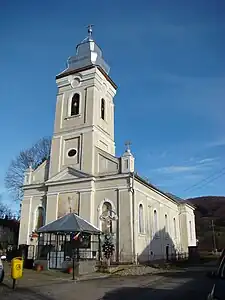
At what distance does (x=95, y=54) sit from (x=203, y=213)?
77.1 meters

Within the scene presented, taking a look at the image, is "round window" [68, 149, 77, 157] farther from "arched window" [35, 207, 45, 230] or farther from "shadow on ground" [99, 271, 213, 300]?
"shadow on ground" [99, 271, 213, 300]

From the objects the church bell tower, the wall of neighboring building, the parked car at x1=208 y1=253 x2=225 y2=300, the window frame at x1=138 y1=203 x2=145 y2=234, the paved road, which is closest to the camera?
the parked car at x1=208 y1=253 x2=225 y2=300

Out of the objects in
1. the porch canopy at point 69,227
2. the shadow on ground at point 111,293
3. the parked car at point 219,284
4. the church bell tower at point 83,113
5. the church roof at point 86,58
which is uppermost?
the church roof at point 86,58

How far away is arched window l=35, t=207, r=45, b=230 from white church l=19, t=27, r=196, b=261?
91 millimetres

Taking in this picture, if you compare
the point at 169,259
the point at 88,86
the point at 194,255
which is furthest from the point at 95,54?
the point at 194,255

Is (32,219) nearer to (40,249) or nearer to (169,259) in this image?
(40,249)

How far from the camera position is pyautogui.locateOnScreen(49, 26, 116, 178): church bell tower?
28609mm

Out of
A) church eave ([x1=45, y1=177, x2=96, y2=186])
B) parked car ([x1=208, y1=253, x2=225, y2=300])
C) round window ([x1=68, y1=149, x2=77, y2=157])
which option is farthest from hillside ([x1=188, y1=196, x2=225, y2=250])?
parked car ([x1=208, y1=253, x2=225, y2=300])

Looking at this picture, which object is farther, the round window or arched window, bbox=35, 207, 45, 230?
the round window

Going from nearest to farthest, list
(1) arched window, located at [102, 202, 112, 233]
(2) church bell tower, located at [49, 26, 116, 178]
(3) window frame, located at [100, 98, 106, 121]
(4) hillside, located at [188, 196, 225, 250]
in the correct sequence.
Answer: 1. (1) arched window, located at [102, 202, 112, 233]
2. (2) church bell tower, located at [49, 26, 116, 178]
3. (3) window frame, located at [100, 98, 106, 121]
4. (4) hillside, located at [188, 196, 225, 250]

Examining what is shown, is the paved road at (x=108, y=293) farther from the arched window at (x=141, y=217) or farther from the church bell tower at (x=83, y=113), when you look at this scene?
the church bell tower at (x=83, y=113)

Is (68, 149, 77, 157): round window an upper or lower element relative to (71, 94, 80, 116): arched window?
lower

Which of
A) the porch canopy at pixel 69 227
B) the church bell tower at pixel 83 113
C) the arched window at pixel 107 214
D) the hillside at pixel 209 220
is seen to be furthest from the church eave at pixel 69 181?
the hillside at pixel 209 220

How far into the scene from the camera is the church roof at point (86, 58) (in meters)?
32.6
